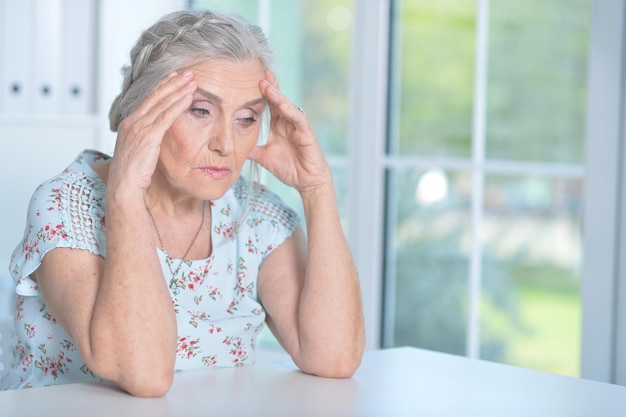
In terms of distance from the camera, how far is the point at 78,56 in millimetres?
3619

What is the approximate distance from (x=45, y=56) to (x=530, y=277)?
173 cm

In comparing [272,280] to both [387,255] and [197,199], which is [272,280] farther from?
[387,255]

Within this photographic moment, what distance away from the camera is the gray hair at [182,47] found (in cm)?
181

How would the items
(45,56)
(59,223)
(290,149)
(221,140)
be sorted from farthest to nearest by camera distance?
(45,56)
(290,149)
(221,140)
(59,223)

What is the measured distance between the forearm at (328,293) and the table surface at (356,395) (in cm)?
6

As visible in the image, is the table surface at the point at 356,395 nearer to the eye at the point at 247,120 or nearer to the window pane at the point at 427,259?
the eye at the point at 247,120

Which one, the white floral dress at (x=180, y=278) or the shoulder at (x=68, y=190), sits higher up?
the shoulder at (x=68, y=190)

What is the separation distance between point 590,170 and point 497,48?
58 cm

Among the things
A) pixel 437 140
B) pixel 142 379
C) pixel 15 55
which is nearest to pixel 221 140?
pixel 142 379

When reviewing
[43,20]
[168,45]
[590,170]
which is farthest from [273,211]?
[43,20]

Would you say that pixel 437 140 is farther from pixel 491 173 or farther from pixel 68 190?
pixel 68 190

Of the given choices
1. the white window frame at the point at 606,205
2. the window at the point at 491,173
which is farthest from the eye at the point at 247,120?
the window at the point at 491,173

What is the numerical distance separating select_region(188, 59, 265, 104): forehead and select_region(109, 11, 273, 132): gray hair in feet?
0.04

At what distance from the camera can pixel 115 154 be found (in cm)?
170
